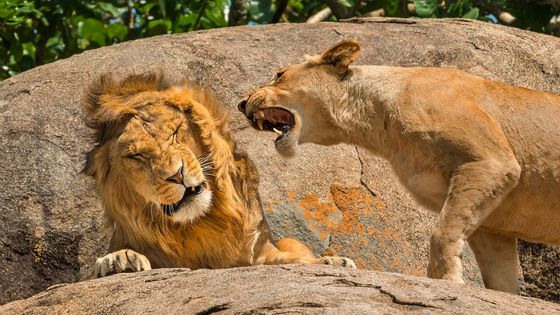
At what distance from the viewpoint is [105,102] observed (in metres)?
6.63

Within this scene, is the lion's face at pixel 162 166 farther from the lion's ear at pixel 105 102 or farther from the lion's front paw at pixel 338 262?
the lion's front paw at pixel 338 262

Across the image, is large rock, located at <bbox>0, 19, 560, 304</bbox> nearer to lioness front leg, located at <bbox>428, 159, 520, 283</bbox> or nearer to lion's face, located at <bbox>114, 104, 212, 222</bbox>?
lion's face, located at <bbox>114, 104, 212, 222</bbox>

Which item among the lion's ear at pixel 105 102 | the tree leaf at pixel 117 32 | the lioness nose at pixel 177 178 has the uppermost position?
the lion's ear at pixel 105 102

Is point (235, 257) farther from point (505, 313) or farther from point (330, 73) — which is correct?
point (505, 313)

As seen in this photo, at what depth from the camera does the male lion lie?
630 centimetres

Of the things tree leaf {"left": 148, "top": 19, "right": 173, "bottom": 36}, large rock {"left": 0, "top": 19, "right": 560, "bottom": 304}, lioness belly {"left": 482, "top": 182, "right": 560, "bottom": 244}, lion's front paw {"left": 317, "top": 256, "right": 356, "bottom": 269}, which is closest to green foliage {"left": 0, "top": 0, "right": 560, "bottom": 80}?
tree leaf {"left": 148, "top": 19, "right": 173, "bottom": 36}

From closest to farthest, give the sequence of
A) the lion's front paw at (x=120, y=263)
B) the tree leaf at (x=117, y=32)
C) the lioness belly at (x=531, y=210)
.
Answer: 1. the lion's front paw at (x=120, y=263)
2. the lioness belly at (x=531, y=210)
3. the tree leaf at (x=117, y=32)

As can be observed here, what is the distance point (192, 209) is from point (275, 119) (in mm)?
917

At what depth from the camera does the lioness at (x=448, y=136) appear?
20.1 feet

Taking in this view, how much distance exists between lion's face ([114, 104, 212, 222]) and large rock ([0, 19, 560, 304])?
109 centimetres

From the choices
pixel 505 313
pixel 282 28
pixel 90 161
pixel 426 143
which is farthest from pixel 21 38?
pixel 505 313

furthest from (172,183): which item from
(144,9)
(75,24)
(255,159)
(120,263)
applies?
(144,9)

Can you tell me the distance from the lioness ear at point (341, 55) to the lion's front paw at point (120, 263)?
1579 mm

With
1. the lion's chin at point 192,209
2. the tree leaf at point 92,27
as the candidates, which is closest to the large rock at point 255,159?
the lion's chin at point 192,209
